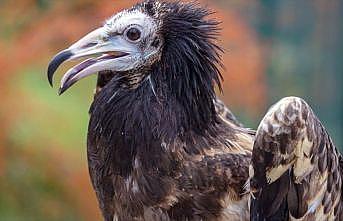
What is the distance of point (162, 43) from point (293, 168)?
724 mm

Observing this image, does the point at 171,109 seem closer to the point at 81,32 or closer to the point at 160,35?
the point at 160,35

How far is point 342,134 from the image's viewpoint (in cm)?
980

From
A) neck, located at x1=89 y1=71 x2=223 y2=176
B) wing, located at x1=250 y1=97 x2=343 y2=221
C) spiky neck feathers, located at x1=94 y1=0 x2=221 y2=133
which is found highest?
spiky neck feathers, located at x1=94 y1=0 x2=221 y2=133

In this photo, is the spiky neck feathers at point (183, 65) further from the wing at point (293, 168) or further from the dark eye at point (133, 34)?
the wing at point (293, 168)

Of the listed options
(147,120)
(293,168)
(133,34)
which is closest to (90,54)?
(133,34)

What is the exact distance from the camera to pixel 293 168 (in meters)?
4.01

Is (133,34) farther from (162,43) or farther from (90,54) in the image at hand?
(90,54)

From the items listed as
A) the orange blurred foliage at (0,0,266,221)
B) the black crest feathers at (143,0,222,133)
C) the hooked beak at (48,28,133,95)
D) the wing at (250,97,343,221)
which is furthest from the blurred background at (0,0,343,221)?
the wing at (250,97,343,221)

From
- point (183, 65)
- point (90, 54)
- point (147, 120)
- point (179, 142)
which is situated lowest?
point (179, 142)

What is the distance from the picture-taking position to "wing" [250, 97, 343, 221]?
396cm

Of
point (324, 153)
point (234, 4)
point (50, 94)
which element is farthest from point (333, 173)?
point (234, 4)

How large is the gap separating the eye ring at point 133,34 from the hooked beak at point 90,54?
0.04m

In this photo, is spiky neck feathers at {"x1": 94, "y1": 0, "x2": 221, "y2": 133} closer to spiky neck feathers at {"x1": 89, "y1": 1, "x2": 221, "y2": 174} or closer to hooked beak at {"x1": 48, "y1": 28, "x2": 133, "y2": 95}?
spiky neck feathers at {"x1": 89, "y1": 1, "x2": 221, "y2": 174}

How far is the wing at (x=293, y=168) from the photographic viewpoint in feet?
13.0
